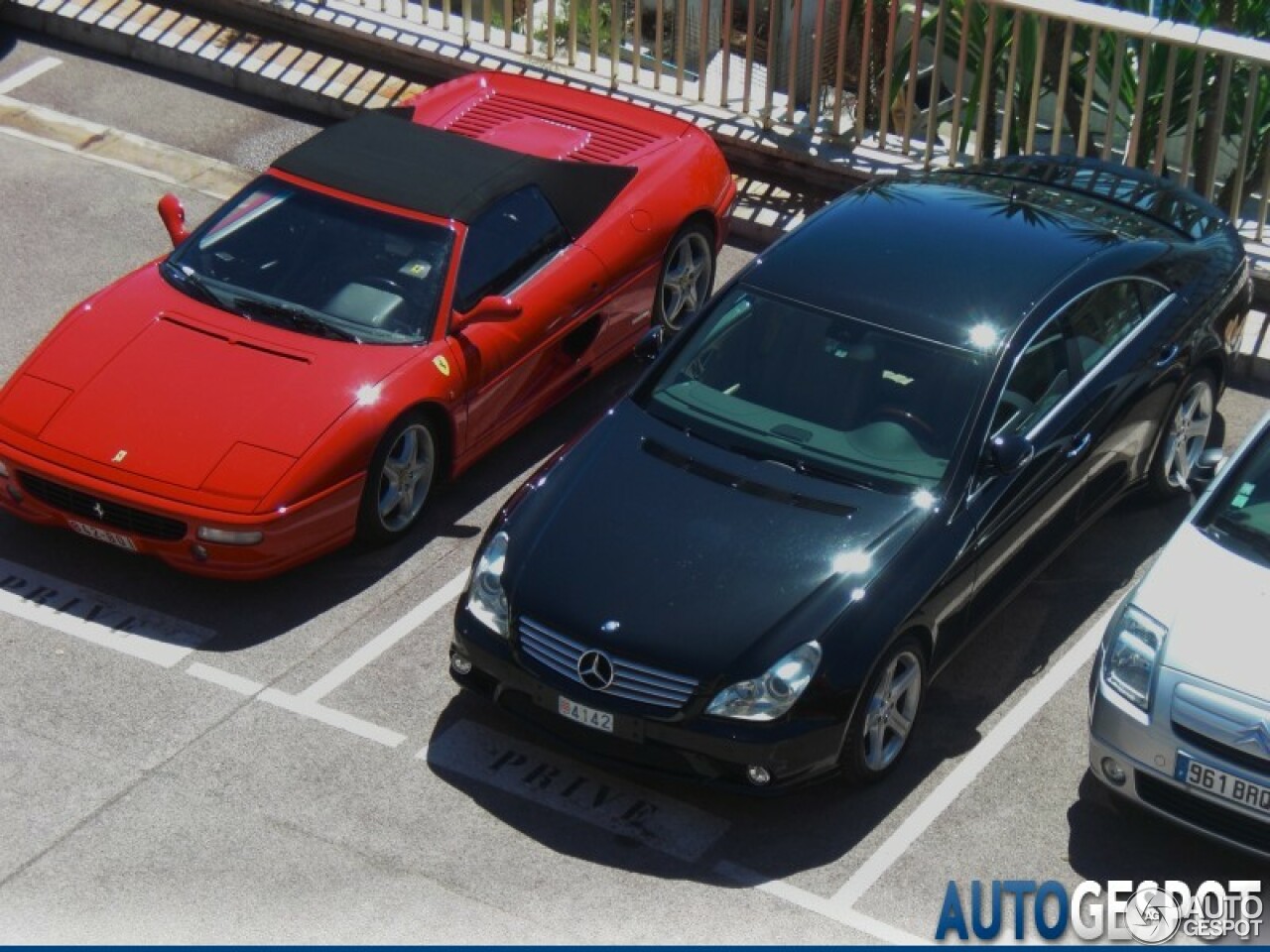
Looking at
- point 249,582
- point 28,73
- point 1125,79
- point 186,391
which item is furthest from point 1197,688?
point 28,73

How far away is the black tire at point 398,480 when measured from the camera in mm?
9898

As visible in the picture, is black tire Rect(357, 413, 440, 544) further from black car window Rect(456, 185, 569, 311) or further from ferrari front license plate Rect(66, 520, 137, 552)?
ferrari front license plate Rect(66, 520, 137, 552)

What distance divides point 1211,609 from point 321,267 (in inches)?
177

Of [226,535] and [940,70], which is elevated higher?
[940,70]

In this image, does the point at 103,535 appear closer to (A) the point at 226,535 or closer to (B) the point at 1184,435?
(A) the point at 226,535

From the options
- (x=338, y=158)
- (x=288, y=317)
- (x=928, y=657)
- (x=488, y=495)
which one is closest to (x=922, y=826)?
(x=928, y=657)

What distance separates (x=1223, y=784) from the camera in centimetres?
781

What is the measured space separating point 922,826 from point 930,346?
2001 millimetres

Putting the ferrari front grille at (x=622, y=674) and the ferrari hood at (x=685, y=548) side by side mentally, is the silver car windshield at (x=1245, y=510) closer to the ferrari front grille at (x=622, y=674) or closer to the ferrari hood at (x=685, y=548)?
the ferrari hood at (x=685, y=548)

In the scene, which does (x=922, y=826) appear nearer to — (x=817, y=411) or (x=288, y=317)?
(x=817, y=411)

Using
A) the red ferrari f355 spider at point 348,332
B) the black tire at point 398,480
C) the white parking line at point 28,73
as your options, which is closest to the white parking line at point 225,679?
the red ferrari f355 spider at point 348,332

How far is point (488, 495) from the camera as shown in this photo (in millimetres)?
10727

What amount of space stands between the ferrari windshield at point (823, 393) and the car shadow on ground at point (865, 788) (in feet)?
3.45

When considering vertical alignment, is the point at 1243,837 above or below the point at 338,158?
below
